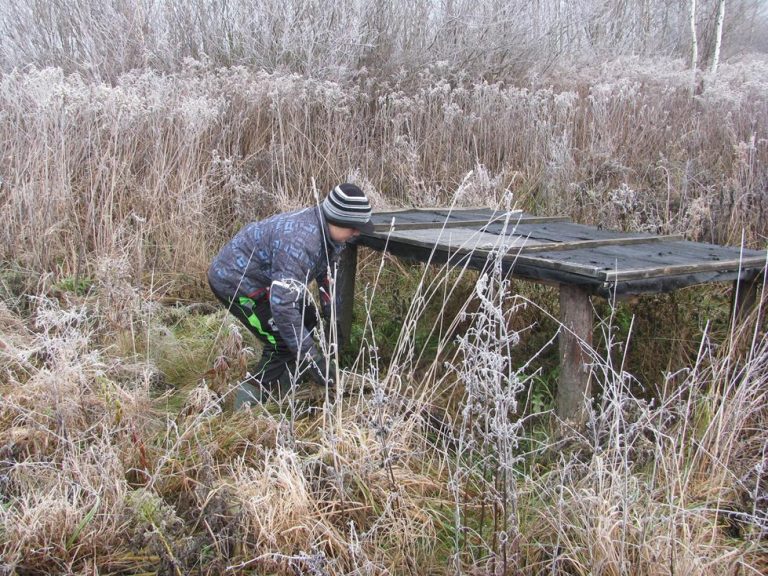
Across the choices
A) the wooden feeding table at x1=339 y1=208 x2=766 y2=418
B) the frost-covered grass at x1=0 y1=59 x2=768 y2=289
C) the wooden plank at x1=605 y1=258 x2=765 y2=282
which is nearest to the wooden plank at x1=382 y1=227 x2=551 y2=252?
the wooden feeding table at x1=339 y1=208 x2=766 y2=418

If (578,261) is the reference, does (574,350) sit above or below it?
below

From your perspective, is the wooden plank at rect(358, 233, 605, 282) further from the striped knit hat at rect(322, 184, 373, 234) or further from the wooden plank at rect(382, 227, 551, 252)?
the striped knit hat at rect(322, 184, 373, 234)

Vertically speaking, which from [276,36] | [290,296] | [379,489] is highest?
[276,36]

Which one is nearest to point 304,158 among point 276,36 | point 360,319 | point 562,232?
point 360,319

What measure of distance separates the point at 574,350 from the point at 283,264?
136 centimetres

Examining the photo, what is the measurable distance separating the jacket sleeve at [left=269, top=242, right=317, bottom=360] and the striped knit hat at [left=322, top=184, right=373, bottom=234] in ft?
0.74

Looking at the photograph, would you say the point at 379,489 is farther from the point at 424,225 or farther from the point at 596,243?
the point at 424,225

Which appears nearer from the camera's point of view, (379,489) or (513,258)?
(379,489)

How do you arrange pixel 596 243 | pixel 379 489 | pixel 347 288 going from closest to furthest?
pixel 379 489, pixel 596 243, pixel 347 288

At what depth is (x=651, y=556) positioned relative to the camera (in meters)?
2.23

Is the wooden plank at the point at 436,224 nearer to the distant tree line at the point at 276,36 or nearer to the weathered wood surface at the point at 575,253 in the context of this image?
the weathered wood surface at the point at 575,253

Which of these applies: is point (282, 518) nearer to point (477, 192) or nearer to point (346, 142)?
point (477, 192)

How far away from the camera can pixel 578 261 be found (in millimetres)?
3162


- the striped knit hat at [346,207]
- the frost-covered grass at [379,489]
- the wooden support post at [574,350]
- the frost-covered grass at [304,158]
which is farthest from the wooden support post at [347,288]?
the wooden support post at [574,350]
